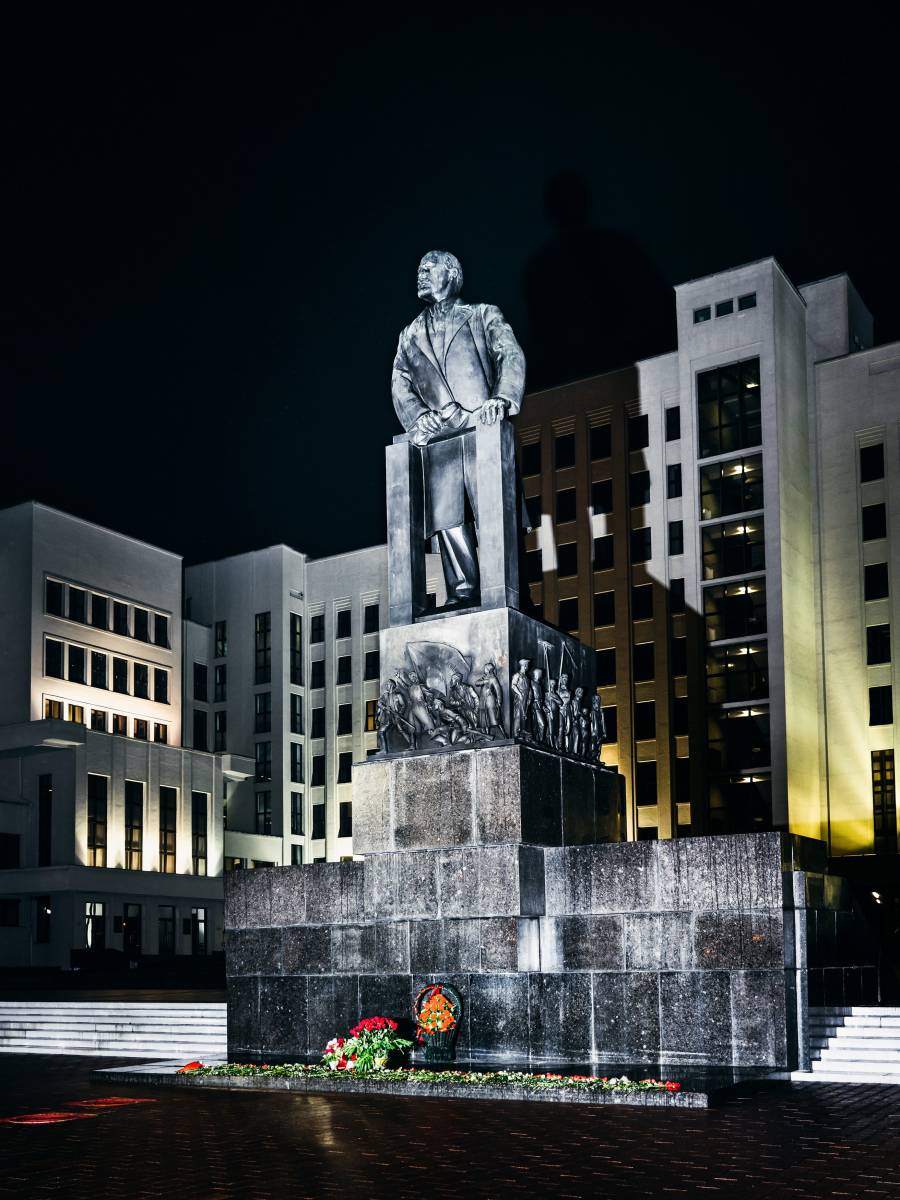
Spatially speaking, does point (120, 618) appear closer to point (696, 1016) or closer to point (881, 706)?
point (881, 706)

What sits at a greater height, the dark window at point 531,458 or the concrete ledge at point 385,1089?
the dark window at point 531,458

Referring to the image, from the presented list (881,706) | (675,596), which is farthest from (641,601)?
(881,706)

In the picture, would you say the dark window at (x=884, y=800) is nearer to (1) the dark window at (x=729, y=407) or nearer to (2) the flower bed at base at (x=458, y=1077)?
(1) the dark window at (x=729, y=407)

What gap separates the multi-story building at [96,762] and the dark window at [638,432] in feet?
90.6

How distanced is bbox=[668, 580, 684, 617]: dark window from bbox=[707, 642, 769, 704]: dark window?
324 centimetres

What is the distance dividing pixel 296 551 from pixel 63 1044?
7535 centimetres

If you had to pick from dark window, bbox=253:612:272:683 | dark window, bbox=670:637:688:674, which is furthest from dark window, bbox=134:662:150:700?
dark window, bbox=670:637:688:674

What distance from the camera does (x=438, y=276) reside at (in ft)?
66.5

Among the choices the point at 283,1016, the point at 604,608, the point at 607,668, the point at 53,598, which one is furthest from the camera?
the point at 604,608

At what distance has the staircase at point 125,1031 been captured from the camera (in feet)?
69.1

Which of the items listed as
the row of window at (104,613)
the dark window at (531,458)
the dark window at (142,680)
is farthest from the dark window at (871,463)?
the dark window at (142,680)

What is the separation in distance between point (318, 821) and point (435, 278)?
255 ft

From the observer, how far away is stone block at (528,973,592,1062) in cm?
1641

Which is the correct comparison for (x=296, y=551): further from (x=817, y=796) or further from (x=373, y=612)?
(x=817, y=796)
